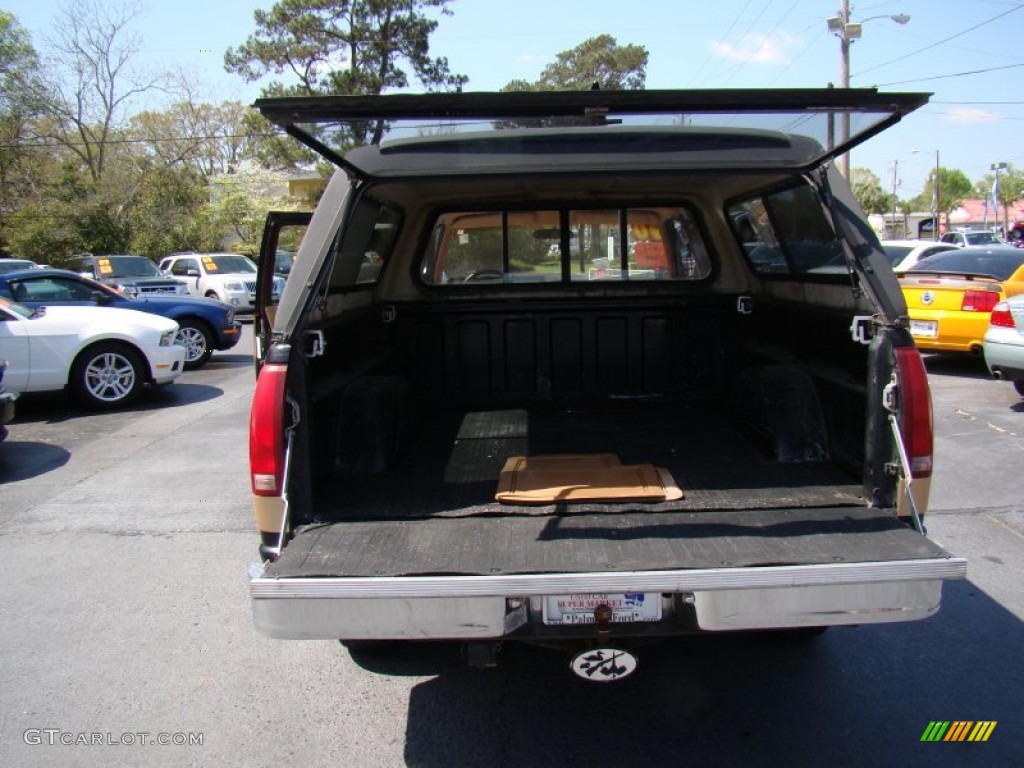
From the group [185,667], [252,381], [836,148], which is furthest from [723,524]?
[252,381]

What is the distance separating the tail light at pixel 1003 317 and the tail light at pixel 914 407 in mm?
6136

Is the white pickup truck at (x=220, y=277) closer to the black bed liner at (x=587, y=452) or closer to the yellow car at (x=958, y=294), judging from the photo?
the yellow car at (x=958, y=294)

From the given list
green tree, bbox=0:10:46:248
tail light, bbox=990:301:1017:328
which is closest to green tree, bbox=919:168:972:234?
green tree, bbox=0:10:46:248

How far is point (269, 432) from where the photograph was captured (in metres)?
2.89

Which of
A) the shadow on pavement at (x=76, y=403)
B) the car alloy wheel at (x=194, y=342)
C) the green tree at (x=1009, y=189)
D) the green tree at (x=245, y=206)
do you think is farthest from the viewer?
the green tree at (x=1009, y=189)

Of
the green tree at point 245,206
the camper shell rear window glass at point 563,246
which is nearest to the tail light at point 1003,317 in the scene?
the camper shell rear window glass at point 563,246

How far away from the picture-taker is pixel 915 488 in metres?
2.95

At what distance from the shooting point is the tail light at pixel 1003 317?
802cm

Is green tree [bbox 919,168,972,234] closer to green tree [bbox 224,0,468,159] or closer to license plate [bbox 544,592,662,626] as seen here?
green tree [bbox 224,0,468,159]

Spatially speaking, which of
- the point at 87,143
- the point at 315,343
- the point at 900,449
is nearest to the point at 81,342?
the point at 315,343

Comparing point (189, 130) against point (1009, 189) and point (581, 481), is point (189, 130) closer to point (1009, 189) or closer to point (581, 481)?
point (581, 481)

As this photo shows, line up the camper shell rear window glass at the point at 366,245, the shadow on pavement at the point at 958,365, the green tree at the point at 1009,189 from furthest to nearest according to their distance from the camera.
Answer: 1. the green tree at the point at 1009,189
2. the shadow on pavement at the point at 958,365
3. the camper shell rear window glass at the point at 366,245

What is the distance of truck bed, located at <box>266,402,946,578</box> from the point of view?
265cm

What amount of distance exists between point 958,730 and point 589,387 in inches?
115
